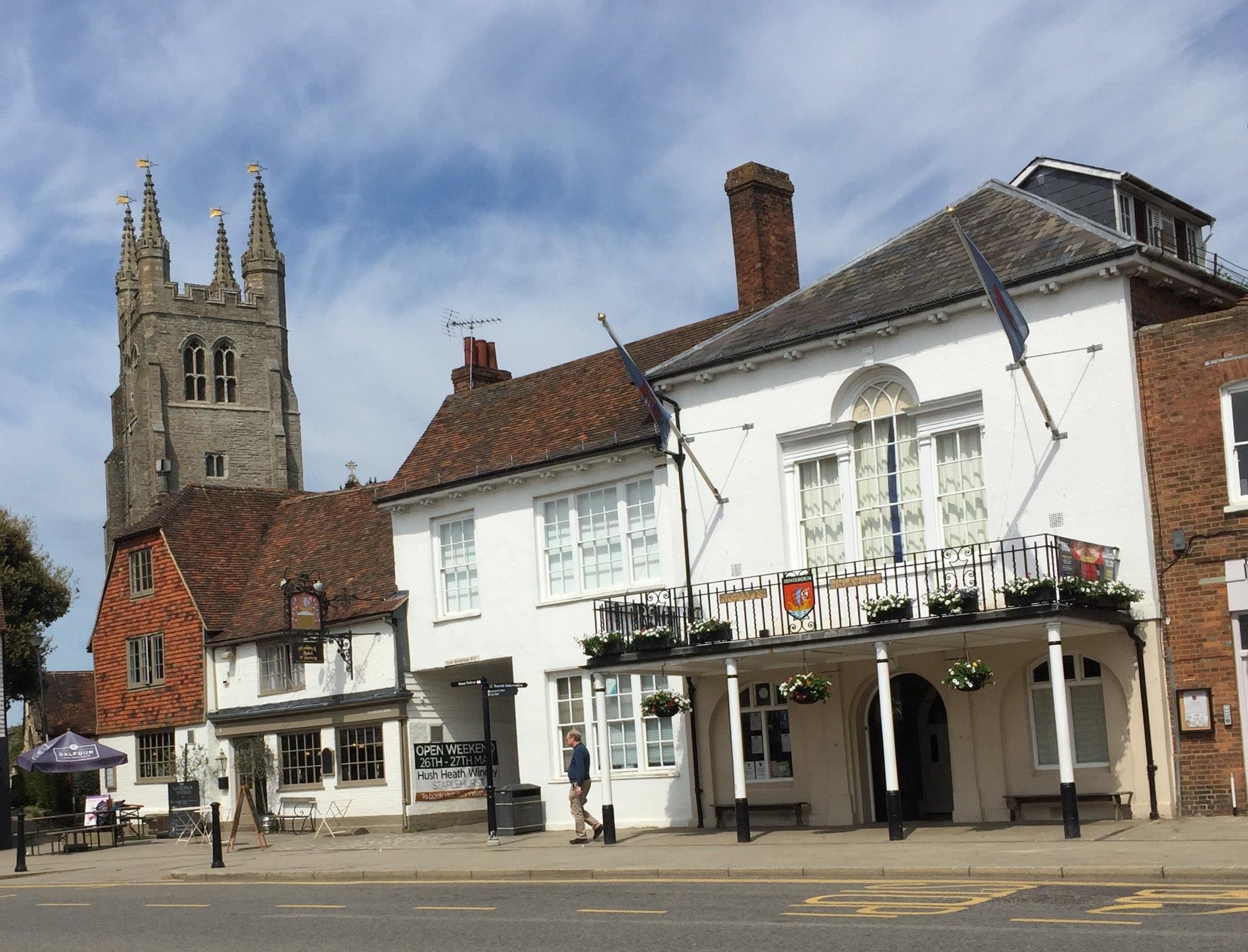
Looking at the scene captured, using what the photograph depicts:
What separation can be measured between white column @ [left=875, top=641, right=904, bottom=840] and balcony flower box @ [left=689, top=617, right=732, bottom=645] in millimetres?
2550

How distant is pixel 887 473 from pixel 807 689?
3.48 metres

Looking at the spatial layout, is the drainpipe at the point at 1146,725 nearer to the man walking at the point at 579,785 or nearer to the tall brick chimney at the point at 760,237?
the man walking at the point at 579,785

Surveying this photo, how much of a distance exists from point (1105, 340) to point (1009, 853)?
732cm

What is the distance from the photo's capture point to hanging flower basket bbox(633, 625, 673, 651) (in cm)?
2256

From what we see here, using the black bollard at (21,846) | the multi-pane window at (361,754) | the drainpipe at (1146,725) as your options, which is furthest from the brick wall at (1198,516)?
the black bollard at (21,846)

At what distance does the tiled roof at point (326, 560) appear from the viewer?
32969 millimetres

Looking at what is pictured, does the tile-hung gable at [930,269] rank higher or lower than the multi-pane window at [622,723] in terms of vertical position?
higher

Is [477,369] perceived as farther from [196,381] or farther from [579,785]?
[196,381]

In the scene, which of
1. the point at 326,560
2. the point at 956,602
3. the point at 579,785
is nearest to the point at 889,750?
the point at 956,602

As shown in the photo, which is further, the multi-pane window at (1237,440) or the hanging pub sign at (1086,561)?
the multi-pane window at (1237,440)

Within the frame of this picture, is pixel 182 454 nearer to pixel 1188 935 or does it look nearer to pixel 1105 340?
pixel 1105 340

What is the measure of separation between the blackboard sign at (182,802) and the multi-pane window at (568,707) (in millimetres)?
10898

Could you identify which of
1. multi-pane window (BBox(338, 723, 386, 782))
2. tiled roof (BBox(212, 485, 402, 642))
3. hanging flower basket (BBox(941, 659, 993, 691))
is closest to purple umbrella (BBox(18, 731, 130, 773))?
tiled roof (BBox(212, 485, 402, 642))

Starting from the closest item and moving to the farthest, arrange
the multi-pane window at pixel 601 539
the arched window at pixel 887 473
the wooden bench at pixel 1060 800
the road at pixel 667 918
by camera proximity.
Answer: the road at pixel 667 918 → the wooden bench at pixel 1060 800 → the arched window at pixel 887 473 → the multi-pane window at pixel 601 539
